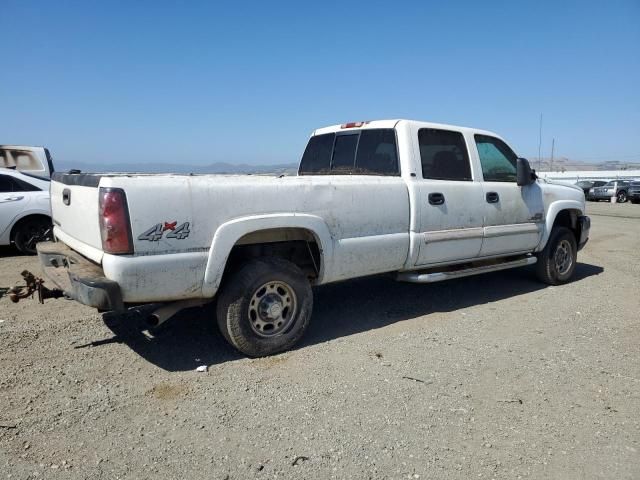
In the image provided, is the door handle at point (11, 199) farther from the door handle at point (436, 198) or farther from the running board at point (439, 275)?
the door handle at point (436, 198)

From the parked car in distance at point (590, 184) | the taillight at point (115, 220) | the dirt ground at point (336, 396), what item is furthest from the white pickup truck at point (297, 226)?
the parked car in distance at point (590, 184)

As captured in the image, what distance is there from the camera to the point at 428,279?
5.11 metres

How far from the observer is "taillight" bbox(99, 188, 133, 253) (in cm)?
340

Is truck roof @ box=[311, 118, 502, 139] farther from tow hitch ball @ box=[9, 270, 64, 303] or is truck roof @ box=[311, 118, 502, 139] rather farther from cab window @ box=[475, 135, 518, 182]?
tow hitch ball @ box=[9, 270, 64, 303]

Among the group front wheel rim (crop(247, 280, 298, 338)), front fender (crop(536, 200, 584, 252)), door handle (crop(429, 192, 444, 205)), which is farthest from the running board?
front wheel rim (crop(247, 280, 298, 338))

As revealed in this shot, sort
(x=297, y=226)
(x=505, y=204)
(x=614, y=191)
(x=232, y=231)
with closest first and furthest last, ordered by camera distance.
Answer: (x=232, y=231)
(x=297, y=226)
(x=505, y=204)
(x=614, y=191)

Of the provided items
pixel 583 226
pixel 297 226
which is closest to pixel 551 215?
pixel 583 226

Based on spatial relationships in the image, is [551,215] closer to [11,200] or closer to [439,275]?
[439,275]

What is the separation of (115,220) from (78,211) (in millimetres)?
727

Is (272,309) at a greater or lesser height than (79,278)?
lesser

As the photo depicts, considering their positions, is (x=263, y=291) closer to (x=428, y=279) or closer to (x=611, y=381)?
(x=428, y=279)

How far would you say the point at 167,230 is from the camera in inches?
140

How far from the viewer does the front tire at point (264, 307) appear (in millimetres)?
3979

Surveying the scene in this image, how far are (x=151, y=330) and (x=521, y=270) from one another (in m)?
5.57
